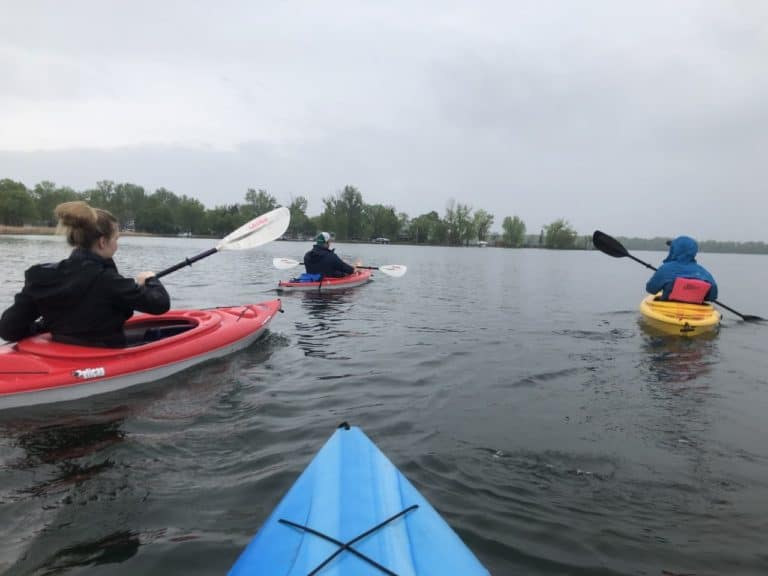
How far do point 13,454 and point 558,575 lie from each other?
3.97 metres

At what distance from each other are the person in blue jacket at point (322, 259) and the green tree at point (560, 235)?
96.5 m

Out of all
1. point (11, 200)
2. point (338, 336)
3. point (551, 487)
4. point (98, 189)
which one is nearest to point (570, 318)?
point (338, 336)

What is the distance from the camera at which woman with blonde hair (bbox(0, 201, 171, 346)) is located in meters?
4.25

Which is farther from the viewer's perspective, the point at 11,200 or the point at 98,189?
the point at 98,189

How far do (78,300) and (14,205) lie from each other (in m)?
80.8

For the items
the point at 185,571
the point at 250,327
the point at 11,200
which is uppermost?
the point at 11,200

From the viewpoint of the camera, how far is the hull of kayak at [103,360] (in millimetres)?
4336

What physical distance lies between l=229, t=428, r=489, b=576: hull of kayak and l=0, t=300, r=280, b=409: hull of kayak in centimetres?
330

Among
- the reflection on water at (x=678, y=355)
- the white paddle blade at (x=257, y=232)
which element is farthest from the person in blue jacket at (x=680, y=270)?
the white paddle blade at (x=257, y=232)

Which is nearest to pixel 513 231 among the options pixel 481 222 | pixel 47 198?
pixel 481 222

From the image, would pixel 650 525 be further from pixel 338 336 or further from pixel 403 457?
pixel 338 336

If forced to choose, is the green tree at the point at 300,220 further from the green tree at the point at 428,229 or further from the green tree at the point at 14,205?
the green tree at the point at 14,205

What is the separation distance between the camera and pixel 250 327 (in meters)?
6.97

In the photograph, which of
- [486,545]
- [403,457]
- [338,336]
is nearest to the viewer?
[486,545]
